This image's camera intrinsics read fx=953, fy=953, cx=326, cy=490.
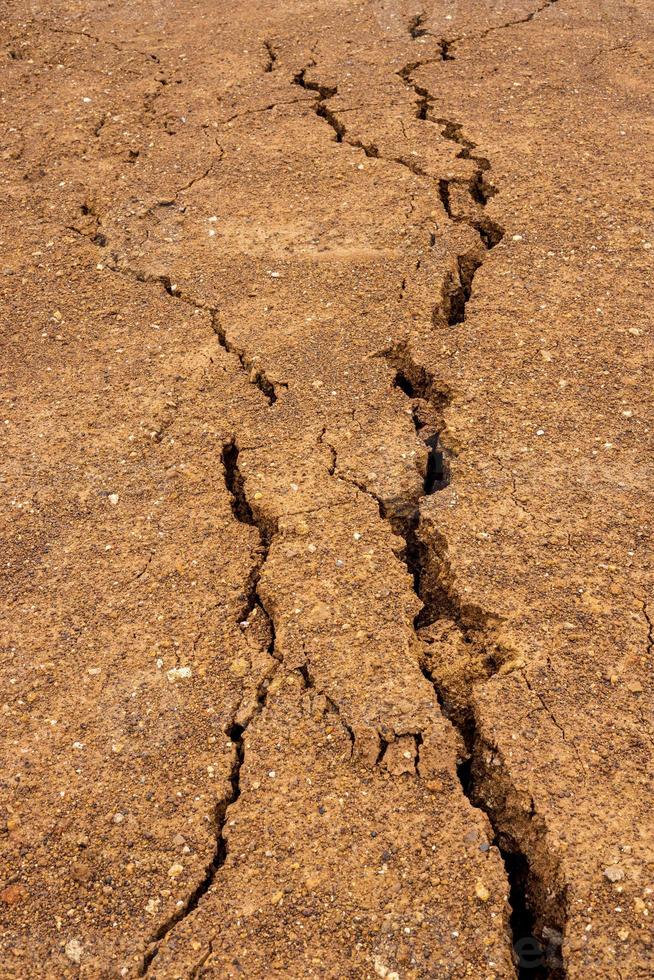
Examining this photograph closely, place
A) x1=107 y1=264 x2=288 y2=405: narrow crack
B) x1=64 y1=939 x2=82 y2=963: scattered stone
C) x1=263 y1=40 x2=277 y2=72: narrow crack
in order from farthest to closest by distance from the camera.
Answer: x1=263 y1=40 x2=277 y2=72: narrow crack
x1=107 y1=264 x2=288 y2=405: narrow crack
x1=64 y1=939 x2=82 y2=963: scattered stone

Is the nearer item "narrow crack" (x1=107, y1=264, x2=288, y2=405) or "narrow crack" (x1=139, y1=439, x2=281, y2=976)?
"narrow crack" (x1=139, y1=439, x2=281, y2=976)

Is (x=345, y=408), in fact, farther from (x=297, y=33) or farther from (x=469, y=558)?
(x=297, y=33)

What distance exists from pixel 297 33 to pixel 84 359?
3143 millimetres

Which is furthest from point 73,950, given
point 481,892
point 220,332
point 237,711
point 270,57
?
point 270,57

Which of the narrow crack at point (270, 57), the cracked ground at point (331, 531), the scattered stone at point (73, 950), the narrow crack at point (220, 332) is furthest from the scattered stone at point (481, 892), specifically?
the narrow crack at point (270, 57)

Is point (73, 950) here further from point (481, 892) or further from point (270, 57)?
point (270, 57)

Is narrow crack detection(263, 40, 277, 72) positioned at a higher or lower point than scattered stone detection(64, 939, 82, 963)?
higher

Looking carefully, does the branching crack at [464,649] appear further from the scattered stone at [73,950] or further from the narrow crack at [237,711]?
the scattered stone at [73,950]

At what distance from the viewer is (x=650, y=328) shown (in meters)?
3.54

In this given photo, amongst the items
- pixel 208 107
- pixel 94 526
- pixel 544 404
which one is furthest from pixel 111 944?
pixel 208 107

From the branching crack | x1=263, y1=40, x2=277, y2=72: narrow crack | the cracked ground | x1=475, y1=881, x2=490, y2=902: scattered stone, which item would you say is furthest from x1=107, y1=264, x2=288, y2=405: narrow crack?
x1=263, y1=40, x2=277, y2=72: narrow crack

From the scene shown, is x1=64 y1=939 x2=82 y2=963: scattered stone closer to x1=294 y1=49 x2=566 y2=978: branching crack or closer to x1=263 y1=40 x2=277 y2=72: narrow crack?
x1=294 y1=49 x2=566 y2=978: branching crack

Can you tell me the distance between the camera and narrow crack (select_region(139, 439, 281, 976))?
2125 mm

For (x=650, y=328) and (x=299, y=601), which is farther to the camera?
(x=650, y=328)
